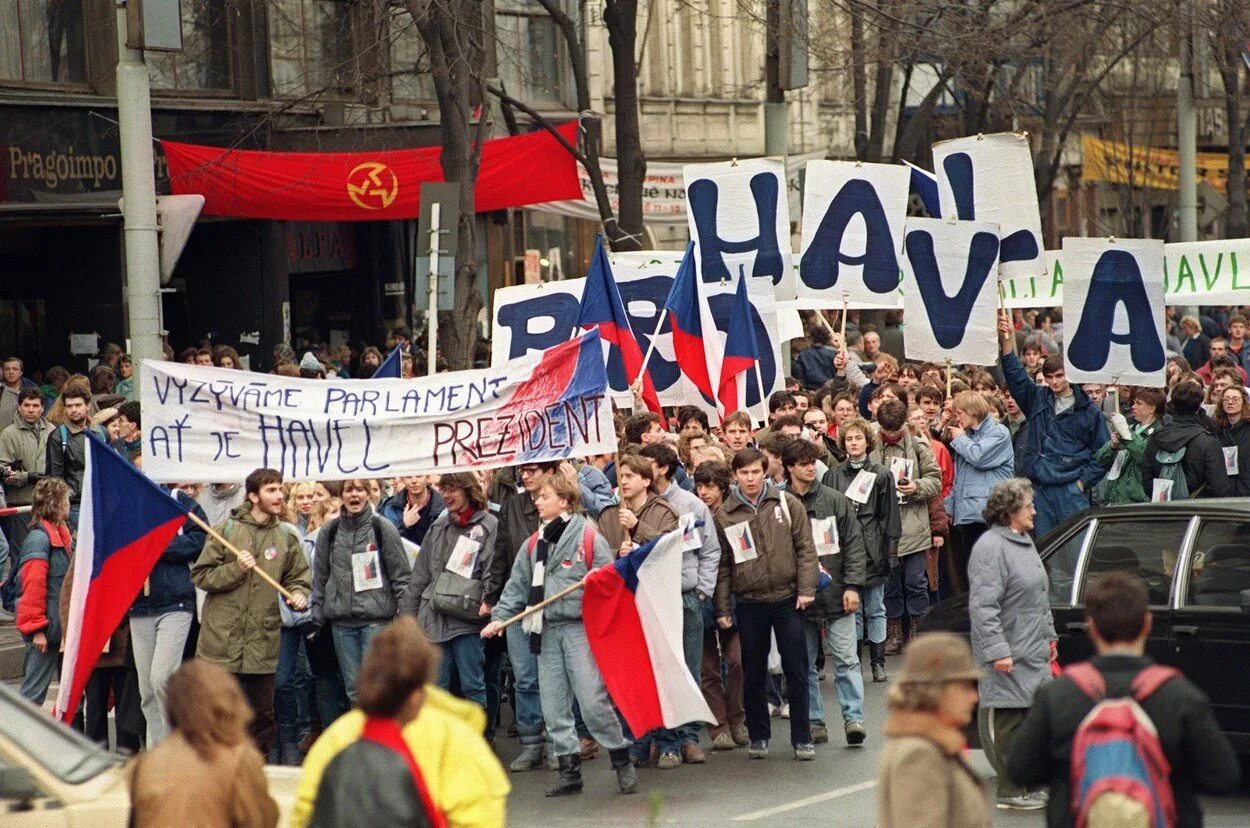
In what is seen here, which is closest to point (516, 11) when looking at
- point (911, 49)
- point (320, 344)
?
point (320, 344)

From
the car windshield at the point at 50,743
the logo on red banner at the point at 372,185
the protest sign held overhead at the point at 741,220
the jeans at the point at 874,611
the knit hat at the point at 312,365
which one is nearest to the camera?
the car windshield at the point at 50,743

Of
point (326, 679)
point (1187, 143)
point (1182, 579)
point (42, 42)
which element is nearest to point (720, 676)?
point (326, 679)

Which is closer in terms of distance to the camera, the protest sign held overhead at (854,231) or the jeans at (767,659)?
the jeans at (767,659)

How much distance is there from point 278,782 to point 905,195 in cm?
1076

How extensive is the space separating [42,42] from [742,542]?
13.8m

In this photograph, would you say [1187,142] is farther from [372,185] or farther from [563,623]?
[563,623]

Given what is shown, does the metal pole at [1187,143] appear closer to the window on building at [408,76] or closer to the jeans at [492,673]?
the window on building at [408,76]

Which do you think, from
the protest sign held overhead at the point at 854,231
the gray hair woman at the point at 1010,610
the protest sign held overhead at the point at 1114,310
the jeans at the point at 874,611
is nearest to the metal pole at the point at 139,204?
the protest sign held overhead at the point at 854,231

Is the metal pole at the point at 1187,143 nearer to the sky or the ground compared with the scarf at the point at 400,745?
nearer to the sky

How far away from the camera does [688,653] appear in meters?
11.4

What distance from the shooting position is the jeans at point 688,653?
443 inches

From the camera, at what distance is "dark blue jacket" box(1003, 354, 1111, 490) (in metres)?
14.5

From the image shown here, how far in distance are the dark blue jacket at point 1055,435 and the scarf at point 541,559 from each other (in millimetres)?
4743

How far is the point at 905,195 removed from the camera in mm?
16609
